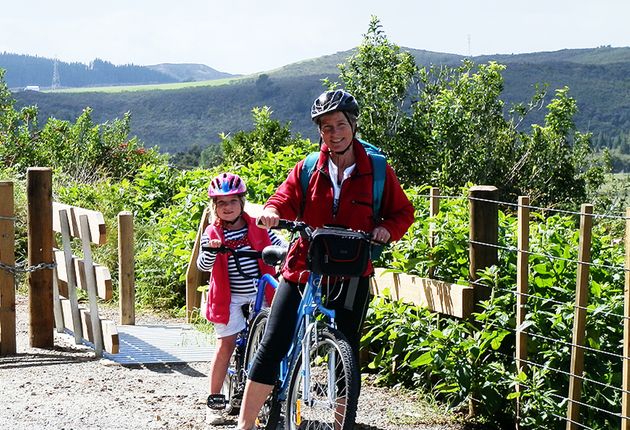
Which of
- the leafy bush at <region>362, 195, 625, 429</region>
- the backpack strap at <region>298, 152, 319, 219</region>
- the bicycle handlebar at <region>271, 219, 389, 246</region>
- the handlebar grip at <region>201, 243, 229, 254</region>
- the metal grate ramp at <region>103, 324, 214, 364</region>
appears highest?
the backpack strap at <region>298, 152, 319, 219</region>

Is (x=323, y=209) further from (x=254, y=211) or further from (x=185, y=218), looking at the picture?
(x=185, y=218)


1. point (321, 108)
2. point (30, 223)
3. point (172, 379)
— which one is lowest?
point (172, 379)

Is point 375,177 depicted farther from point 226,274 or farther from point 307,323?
point 226,274

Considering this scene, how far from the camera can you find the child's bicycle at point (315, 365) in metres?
3.56

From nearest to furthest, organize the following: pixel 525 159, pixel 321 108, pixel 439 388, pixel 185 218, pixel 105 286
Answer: pixel 321 108 → pixel 439 388 → pixel 105 286 → pixel 185 218 → pixel 525 159

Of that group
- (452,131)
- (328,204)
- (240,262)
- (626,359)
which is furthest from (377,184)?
(452,131)

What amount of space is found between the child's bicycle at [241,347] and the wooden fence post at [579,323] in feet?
5.27

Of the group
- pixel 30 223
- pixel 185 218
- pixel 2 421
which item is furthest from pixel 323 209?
pixel 185 218

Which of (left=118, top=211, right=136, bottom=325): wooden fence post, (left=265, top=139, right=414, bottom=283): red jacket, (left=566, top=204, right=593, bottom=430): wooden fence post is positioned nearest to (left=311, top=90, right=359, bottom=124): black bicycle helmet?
(left=265, top=139, right=414, bottom=283): red jacket

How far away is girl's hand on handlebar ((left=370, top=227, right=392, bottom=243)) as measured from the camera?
141 inches

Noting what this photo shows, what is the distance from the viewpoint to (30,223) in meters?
6.67

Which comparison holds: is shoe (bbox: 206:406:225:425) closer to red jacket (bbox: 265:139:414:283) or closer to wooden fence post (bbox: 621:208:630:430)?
red jacket (bbox: 265:139:414:283)

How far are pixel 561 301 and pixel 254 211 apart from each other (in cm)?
283

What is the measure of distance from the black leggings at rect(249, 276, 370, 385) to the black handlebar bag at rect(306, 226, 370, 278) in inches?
9.6
